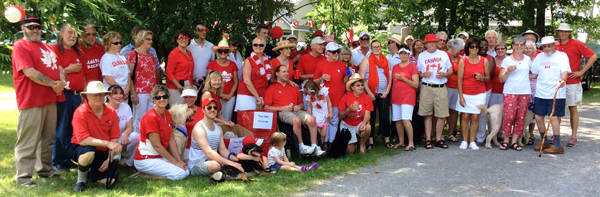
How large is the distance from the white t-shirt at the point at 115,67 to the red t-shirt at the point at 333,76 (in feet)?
8.60

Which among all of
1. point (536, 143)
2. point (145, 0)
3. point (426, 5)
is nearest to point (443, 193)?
point (536, 143)

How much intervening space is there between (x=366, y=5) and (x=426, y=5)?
2782 millimetres

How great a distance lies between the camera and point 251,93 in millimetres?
7195

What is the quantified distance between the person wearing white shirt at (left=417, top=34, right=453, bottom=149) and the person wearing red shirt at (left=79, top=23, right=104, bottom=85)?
4.60 meters

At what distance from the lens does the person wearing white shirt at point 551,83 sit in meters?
7.38

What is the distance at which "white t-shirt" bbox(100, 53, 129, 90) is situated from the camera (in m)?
6.43

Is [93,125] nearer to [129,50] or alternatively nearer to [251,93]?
[129,50]

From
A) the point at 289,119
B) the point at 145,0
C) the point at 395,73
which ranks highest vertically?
the point at 145,0

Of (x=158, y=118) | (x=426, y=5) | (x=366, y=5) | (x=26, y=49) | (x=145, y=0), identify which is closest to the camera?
(x=26, y=49)

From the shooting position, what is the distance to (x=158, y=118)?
5.69m

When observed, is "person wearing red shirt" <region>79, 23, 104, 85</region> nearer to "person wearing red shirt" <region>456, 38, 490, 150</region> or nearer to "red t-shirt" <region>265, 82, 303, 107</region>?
"red t-shirt" <region>265, 82, 303, 107</region>

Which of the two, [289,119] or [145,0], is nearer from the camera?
[289,119]

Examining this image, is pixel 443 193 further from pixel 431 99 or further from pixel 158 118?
pixel 158 118

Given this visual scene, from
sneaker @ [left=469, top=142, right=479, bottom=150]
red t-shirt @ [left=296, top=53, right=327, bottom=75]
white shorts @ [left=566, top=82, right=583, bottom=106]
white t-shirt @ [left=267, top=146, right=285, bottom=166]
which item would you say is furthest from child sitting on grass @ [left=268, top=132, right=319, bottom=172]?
white shorts @ [left=566, top=82, right=583, bottom=106]
